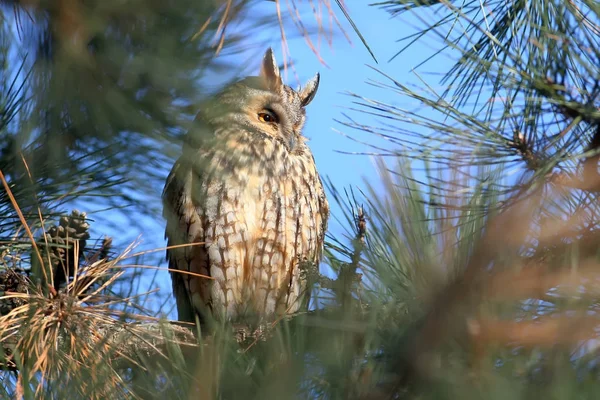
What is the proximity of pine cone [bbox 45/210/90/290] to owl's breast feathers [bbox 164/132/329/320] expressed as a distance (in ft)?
2.07

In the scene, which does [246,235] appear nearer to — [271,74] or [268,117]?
[268,117]

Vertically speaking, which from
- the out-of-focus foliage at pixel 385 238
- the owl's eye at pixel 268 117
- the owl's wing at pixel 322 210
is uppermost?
the owl's eye at pixel 268 117

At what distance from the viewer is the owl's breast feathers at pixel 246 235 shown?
→ 2.48m

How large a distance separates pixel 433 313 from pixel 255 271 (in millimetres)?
1846

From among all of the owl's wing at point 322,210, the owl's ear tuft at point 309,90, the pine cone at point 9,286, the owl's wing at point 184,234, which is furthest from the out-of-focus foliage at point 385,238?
the owl's ear tuft at point 309,90

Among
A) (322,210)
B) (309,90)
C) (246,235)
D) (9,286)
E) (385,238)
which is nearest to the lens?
(385,238)

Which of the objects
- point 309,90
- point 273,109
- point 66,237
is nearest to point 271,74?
point 273,109

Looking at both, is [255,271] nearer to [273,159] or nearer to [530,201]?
[273,159]

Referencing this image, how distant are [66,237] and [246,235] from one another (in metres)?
0.85

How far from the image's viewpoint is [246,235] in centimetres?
249

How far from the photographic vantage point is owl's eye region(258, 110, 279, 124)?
111 inches

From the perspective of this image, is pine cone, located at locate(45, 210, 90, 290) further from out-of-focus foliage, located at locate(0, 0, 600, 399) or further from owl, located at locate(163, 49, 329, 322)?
owl, located at locate(163, 49, 329, 322)

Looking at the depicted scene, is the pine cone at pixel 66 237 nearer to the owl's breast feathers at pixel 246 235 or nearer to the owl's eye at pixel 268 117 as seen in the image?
the owl's breast feathers at pixel 246 235

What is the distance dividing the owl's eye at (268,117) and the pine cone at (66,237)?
1.17m
